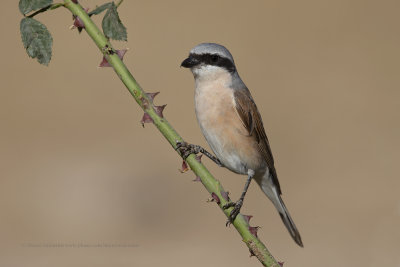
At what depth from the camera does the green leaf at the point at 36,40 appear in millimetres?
1635

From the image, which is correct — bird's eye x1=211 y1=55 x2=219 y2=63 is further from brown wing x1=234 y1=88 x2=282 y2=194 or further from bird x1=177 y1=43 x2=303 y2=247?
brown wing x1=234 y1=88 x2=282 y2=194

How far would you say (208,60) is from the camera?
3.45 metres

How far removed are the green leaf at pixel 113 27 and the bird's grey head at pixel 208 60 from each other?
4.98 feet

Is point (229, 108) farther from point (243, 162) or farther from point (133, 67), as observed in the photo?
point (133, 67)

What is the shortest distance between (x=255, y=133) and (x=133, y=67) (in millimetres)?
7679

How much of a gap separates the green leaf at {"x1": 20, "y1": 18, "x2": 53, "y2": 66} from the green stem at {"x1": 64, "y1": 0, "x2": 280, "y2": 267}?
0.12 m

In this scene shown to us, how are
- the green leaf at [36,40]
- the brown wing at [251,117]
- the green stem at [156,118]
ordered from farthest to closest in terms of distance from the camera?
the brown wing at [251,117] < the green stem at [156,118] < the green leaf at [36,40]

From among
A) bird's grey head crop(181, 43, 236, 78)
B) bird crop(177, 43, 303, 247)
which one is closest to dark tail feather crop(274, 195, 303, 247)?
bird crop(177, 43, 303, 247)

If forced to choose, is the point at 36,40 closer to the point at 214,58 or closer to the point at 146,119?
the point at 146,119

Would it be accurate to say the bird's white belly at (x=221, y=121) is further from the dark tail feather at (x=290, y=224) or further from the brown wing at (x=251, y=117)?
the dark tail feather at (x=290, y=224)

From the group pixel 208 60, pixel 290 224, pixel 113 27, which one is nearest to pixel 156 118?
pixel 113 27

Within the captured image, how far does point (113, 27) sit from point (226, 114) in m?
1.91

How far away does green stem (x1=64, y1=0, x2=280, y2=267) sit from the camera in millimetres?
1737

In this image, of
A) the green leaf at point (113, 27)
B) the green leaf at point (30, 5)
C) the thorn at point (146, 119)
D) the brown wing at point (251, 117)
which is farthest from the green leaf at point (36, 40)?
the brown wing at point (251, 117)
